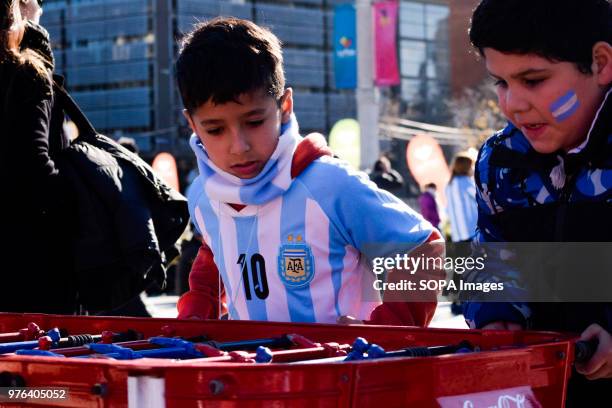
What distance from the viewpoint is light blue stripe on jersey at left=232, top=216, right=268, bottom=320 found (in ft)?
9.29

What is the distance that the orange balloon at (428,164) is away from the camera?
17719 millimetres

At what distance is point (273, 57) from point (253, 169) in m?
0.34

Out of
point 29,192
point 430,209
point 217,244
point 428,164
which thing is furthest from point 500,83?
point 428,164

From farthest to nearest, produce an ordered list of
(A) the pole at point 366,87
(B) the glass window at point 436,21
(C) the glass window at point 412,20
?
(B) the glass window at point 436,21 → (C) the glass window at point 412,20 → (A) the pole at point 366,87

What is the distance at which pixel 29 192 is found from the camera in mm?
3471

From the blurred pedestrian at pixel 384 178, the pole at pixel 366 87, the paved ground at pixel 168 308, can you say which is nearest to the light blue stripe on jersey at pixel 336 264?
the paved ground at pixel 168 308

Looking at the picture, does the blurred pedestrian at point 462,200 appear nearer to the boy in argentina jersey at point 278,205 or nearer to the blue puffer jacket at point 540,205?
the boy in argentina jersey at point 278,205

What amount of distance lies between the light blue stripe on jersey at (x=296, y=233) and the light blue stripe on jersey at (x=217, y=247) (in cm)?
21

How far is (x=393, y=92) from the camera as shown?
63.8 metres

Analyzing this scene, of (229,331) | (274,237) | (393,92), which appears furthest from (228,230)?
(393,92)

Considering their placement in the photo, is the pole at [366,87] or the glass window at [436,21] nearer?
the pole at [366,87]

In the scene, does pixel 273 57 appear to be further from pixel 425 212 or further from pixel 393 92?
pixel 393 92

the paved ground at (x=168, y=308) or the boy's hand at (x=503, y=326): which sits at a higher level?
the boy's hand at (x=503, y=326)

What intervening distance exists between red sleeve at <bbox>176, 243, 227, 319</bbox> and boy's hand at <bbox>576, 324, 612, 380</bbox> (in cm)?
135
